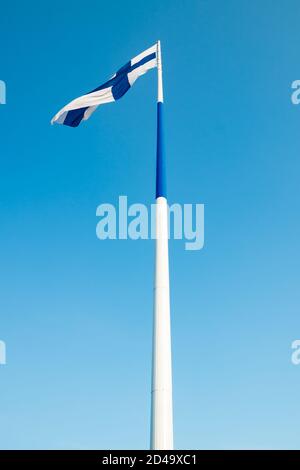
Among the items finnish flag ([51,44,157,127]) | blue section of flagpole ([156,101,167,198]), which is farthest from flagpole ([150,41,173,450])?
finnish flag ([51,44,157,127])

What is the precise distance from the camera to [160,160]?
70.5 ft

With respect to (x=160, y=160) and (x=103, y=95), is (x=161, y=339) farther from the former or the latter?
(x=103, y=95)

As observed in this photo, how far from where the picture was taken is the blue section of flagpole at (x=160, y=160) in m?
20.3

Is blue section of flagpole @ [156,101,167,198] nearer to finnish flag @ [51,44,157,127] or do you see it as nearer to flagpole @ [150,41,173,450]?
flagpole @ [150,41,173,450]

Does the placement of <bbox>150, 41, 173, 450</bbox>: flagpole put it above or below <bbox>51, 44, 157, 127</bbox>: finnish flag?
below

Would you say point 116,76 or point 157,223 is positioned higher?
point 116,76

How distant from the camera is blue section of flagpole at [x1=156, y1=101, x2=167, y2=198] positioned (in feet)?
66.7

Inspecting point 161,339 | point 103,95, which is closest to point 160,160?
point 103,95

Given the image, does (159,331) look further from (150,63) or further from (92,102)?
(150,63)

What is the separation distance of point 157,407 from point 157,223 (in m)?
6.94

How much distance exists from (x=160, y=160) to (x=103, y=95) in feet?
19.7

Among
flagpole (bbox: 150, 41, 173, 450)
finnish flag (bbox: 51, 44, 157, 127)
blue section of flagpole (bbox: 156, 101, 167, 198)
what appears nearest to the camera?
flagpole (bbox: 150, 41, 173, 450)
